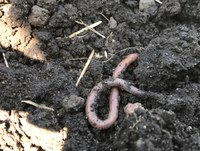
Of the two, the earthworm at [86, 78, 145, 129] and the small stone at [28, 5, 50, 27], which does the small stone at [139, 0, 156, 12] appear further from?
the small stone at [28, 5, 50, 27]

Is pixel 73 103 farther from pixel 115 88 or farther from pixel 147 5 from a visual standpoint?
pixel 147 5

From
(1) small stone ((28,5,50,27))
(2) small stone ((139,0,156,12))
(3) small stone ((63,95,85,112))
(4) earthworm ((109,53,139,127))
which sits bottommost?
(4) earthworm ((109,53,139,127))

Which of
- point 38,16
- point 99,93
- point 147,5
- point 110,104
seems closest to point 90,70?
point 99,93

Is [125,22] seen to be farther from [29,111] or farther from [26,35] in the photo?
[29,111]

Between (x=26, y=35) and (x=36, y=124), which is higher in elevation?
(x=26, y=35)

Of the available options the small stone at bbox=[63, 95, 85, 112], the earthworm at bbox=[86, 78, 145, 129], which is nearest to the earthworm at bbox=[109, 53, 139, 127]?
the earthworm at bbox=[86, 78, 145, 129]

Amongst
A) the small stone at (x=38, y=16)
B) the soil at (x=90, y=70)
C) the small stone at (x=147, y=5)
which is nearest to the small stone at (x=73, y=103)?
the soil at (x=90, y=70)

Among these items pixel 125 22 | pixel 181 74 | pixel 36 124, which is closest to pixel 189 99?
pixel 181 74
